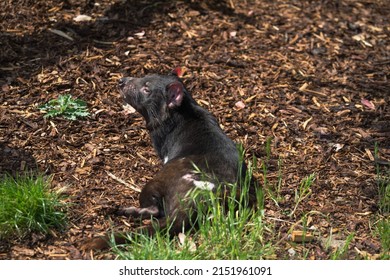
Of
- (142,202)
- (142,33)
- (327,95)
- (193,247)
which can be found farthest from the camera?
(142,33)

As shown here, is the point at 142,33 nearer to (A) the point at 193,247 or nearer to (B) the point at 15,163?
(B) the point at 15,163

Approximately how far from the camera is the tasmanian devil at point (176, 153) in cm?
429

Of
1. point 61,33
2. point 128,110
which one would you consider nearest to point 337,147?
point 128,110

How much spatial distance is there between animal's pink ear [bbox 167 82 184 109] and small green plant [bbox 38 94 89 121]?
762mm

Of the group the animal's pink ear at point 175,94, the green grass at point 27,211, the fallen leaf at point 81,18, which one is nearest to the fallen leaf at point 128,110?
the animal's pink ear at point 175,94

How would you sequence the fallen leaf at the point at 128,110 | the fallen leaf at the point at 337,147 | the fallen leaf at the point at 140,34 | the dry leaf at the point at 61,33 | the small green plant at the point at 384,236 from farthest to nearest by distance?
the fallen leaf at the point at 140,34 → the dry leaf at the point at 61,33 → the fallen leaf at the point at 128,110 → the fallen leaf at the point at 337,147 → the small green plant at the point at 384,236

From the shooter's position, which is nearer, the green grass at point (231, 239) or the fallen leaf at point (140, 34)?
the green grass at point (231, 239)

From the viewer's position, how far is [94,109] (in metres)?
5.63

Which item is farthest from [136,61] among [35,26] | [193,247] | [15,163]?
[193,247]

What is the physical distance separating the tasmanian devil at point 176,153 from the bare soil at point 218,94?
0.20 m

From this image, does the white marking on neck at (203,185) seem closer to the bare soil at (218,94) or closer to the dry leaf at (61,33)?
the bare soil at (218,94)

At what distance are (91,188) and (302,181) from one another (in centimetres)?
138

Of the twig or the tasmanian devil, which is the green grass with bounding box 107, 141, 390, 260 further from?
the twig

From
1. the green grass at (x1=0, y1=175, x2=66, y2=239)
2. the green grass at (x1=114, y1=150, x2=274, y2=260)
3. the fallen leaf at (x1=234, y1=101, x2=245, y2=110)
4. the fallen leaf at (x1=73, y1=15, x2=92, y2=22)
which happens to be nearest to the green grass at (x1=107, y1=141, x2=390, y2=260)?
the green grass at (x1=114, y1=150, x2=274, y2=260)
